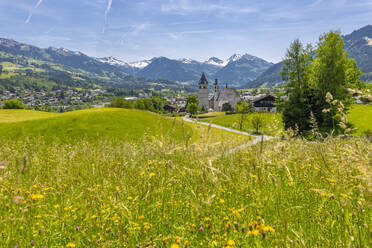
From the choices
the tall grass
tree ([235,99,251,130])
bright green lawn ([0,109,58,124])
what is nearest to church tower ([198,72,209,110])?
tree ([235,99,251,130])

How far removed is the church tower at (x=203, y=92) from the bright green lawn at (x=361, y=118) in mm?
135175

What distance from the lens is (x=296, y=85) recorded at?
3859 centimetres

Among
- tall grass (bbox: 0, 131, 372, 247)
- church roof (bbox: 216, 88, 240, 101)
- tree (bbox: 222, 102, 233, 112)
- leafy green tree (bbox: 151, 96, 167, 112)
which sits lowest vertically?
tree (bbox: 222, 102, 233, 112)

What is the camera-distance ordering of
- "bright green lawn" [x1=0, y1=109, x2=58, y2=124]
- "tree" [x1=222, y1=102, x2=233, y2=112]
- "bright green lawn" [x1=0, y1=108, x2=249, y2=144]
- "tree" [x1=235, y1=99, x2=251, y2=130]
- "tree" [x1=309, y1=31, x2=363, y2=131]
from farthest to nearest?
"tree" [x1=222, y1=102, x2=233, y2=112]
"tree" [x1=235, y1=99, x2=251, y2=130]
"bright green lawn" [x1=0, y1=109, x2=58, y2=124]
"tree" [x1=309, y1=31, x2=363, y2=131]
"bright green lawn" [x1=0, y1=108, x2=249, y2=144]

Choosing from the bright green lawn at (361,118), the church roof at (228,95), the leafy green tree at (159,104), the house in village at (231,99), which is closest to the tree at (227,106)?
the house in village at (231,99)

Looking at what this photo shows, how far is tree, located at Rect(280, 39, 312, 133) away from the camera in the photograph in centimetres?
3778

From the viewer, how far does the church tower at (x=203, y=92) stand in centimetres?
18900

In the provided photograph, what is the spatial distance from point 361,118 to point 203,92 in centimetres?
14667

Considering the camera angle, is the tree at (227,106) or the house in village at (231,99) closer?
the house in village at (231,99)

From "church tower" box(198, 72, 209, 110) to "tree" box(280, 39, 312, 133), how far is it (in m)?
148

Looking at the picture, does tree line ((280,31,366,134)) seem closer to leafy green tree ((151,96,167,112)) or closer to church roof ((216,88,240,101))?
leafy green tree ((151,96,167,112))

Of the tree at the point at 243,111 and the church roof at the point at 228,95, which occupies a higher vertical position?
the church roof at the point at 228,95

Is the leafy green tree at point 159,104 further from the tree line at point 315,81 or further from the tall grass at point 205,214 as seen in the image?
the tree line at point 315,81

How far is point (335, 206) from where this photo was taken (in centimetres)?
406
